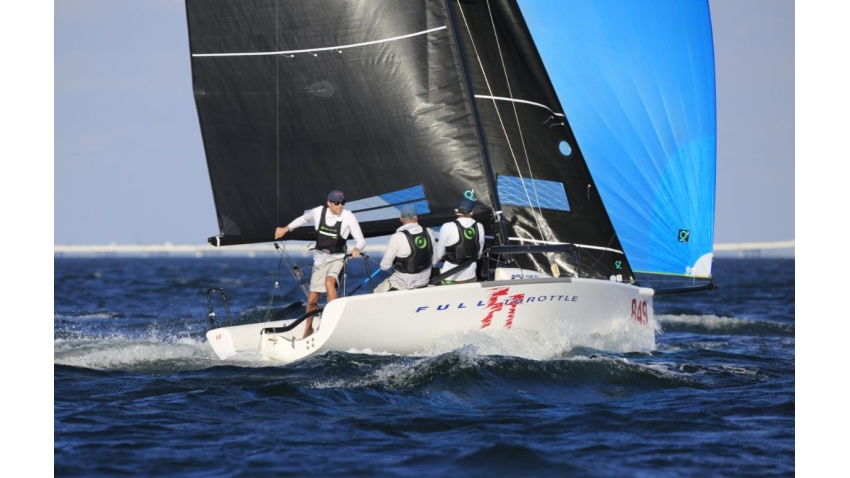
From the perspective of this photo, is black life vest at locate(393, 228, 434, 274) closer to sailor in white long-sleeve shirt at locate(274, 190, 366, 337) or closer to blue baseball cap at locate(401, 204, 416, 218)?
blue baseball cap at locate(401, 204, 416, 218)

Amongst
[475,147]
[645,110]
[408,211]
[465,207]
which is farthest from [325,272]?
[645,110]

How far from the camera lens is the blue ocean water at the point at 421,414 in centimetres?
615

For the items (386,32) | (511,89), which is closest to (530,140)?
(511,89)

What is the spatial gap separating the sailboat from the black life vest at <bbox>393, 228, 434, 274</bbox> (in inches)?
25.7

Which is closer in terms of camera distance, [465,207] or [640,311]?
[465,207]

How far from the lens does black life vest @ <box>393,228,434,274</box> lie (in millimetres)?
9617

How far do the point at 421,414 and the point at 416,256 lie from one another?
2.49 metres

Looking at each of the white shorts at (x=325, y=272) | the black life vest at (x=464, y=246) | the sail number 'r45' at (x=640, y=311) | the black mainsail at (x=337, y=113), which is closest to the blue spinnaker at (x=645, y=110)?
the sail number 'r45' at (x=640, y=311)

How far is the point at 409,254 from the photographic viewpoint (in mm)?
9617

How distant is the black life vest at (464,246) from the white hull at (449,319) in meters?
0.68

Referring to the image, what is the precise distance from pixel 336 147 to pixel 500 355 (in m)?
2.86

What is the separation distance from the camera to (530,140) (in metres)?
12.1

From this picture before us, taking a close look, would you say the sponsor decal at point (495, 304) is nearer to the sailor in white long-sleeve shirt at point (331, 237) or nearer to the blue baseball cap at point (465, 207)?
the blue baseball cap at point (465, 207)

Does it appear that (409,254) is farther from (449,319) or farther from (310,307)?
(310,307)
